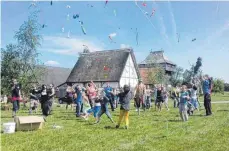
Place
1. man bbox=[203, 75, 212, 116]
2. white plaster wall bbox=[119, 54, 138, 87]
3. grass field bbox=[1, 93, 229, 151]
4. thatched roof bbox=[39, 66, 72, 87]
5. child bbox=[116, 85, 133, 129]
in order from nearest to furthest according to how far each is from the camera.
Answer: grass field bbox=[1, 93, 229, 151] → child bbox=[116, 85, 133, 129] → man bbox=[203, 75, 212, 116] → white plaster wall bbox=[119, 54, 138, 87] → thatched roof bbox=[39, 66, 72, 87]

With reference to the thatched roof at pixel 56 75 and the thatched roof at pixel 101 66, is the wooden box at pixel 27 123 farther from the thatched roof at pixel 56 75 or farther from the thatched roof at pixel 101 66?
the thatched roof at pixel 56 75

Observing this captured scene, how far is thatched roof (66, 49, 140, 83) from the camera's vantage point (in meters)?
51.7

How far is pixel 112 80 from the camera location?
5069 cm

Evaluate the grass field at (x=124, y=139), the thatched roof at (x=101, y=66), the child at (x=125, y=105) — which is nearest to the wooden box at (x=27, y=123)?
the grass field at (x=124, y=139)

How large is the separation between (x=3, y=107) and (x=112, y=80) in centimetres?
2661

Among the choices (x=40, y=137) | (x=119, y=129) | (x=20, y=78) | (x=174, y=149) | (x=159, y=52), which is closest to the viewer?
A: (x=174, y=149)

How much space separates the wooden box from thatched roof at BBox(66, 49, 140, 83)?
38110mm

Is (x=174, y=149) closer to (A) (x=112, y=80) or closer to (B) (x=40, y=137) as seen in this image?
(B) (x=40, y=137)

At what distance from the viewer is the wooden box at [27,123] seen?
457 inches

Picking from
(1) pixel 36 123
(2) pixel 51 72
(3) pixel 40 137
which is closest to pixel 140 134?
(3) pixel 40 137

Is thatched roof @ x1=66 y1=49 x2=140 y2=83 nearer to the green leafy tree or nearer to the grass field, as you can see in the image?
the green leafy tree

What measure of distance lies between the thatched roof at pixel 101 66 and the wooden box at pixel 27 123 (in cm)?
3811

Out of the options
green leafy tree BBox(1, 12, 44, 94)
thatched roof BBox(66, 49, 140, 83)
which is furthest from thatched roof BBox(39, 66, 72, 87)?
green leafy tree BBox(1, 12, 44, 94)

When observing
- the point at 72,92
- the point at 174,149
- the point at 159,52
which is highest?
the point at 159,52
